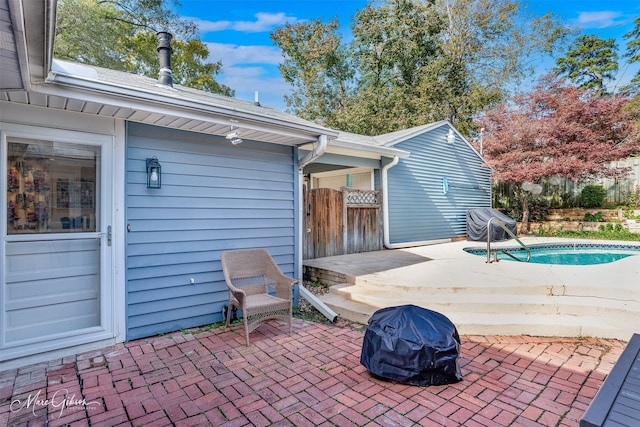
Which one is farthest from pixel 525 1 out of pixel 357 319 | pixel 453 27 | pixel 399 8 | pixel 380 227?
pixel 357 319

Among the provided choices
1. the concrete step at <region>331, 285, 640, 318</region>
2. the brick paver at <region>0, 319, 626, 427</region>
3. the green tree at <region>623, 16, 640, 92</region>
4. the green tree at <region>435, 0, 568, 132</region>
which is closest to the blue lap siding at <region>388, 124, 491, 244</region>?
the concrete step at <region>331, 285, 640, 318</region>

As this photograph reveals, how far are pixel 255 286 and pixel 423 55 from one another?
1719 cm

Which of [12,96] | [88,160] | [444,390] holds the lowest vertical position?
[444,390]

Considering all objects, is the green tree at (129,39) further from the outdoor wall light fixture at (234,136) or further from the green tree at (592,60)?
the green tree at (592,60)

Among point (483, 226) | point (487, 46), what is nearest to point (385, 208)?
point (483, 226)

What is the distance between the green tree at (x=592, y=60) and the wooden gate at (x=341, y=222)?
18181 mm

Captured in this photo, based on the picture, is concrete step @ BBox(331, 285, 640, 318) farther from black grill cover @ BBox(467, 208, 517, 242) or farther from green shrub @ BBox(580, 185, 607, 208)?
green shrub @ BBox(580, 185, 607, 208)

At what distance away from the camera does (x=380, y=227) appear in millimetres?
8172

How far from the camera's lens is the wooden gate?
689 centimetres

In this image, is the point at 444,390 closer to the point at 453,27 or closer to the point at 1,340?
the point at 1,340

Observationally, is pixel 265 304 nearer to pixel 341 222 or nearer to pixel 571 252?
pixel 341 222

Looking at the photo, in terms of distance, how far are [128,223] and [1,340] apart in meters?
1.39

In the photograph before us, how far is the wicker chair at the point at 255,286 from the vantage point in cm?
350

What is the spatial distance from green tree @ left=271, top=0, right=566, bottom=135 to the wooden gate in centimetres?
1036
